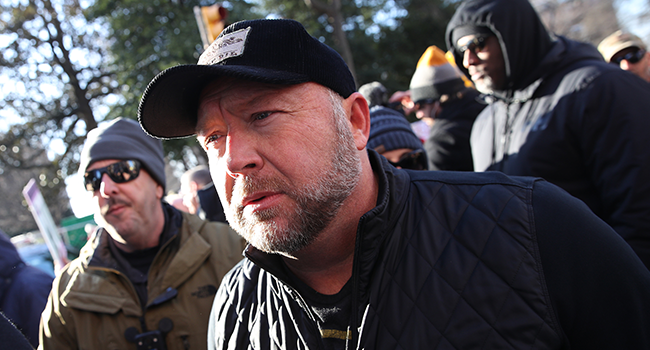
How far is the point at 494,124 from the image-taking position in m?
2.85

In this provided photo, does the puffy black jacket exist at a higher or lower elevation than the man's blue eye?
lower

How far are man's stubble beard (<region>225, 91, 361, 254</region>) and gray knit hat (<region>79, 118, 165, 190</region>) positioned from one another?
1845mm

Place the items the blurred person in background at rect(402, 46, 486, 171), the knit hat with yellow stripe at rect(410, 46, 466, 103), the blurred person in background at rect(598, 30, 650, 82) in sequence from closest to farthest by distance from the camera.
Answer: the blurred person in background at rect(402, 46, 486, 171) → the knit hat with yellow stripe at rect(410, 46, 466, 103) → the blurred person in background at rect(598, 30, 650, 82)

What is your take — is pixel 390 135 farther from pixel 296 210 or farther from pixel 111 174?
pixel 111 174

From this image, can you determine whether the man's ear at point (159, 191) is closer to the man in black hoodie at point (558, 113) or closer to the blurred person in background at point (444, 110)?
the blurred person in background at point (444, 110)

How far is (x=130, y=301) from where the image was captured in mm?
2561

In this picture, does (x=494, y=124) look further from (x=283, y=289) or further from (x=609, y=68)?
(x=283, y=289)

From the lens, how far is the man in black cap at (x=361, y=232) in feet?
4.28

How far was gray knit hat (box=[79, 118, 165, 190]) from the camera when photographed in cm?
297

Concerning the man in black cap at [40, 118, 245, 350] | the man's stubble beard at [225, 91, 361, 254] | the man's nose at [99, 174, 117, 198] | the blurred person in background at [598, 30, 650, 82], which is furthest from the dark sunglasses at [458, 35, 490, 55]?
the blurred person in background at [598, 30, 650, 82]

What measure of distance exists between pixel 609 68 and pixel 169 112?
2.23 metres

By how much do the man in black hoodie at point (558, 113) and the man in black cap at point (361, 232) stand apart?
2.72ft

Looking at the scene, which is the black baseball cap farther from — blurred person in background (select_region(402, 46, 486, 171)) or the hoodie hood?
blurred person in background (select_region(402, 46, 486, 171))

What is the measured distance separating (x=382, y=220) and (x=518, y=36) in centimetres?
181
